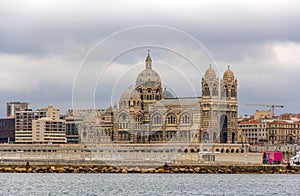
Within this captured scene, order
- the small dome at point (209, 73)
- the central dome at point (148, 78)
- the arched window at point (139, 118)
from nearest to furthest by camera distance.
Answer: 1. the arched window at point (139, 118)
2. the small dome at point (209, 73)
3. the central dome at point (148, 78)

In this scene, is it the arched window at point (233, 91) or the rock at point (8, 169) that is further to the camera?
the arched window at point (233, 91)

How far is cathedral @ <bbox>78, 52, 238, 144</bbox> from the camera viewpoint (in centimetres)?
16425

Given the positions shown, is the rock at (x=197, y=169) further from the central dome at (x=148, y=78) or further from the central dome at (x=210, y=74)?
the central dome at (x=148, y=78)

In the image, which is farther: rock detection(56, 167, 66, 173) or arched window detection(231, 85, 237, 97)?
arched window detection(231, 85, 237, 97)

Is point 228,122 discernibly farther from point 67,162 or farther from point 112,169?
point 112,169

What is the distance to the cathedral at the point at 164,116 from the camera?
164 m

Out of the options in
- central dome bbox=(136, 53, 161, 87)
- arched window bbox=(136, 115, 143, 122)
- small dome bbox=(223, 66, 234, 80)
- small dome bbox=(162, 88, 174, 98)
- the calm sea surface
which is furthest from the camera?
small dome bbox=(223, 66, 234, 80)

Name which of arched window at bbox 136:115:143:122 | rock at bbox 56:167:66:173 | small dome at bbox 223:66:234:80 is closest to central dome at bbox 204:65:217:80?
small dome at bbox 223:66:234:80

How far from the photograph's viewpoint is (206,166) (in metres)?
126

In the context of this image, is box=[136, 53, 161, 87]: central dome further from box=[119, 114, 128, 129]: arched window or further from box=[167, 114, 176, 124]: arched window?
box=[167, 114, 176, 124]: arched window

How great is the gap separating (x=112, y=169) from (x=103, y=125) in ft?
178

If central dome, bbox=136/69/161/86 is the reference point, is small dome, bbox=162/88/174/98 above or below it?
below

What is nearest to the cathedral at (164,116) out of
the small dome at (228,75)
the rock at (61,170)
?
the small dome at (228,75)

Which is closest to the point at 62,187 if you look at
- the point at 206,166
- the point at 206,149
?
the point at 206,166
